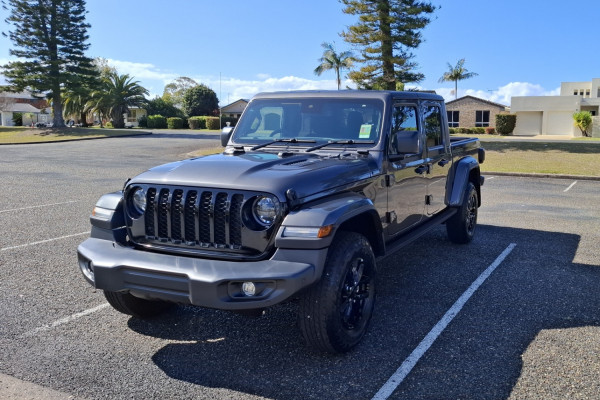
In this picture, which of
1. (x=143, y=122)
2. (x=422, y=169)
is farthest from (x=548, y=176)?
(x=143, y=122)

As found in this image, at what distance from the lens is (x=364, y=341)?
163 inches

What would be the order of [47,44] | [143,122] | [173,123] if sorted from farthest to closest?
1. [143,122]
2. [173,123]
3. [47,44]

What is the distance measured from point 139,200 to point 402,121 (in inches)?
102

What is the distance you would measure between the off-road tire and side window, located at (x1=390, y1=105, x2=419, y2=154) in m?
1.75

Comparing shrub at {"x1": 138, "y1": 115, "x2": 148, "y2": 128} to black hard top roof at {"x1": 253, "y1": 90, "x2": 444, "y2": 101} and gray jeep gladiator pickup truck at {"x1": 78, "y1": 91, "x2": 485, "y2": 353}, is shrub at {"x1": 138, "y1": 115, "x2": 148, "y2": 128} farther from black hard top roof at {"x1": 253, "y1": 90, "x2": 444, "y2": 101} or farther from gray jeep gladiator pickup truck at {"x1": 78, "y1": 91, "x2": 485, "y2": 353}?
gray jeep gladiator pickup truck at {"x1": 78, "y1": 91, "x2": 485, "y2": 353}

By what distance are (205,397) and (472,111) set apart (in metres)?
61.3

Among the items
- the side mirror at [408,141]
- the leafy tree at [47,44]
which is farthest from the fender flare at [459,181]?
the leafy tree at [47,44]

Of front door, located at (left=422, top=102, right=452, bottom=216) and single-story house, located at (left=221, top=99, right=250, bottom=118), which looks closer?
front door, located at (left=422, top=102, right=452, bottom=216)

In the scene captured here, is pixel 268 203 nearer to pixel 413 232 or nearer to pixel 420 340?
pixel 420 340

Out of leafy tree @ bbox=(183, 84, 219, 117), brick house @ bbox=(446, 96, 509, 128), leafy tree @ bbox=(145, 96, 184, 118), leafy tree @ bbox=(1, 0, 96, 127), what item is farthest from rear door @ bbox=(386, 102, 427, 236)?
leafy tree @ bbox=(183, 84, 219, 117)

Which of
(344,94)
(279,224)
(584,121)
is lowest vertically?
(279,224)

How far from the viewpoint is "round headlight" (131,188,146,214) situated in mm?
3998

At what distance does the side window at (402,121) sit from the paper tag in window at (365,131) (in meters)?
0.21

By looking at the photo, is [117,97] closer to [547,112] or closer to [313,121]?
[547,112]
